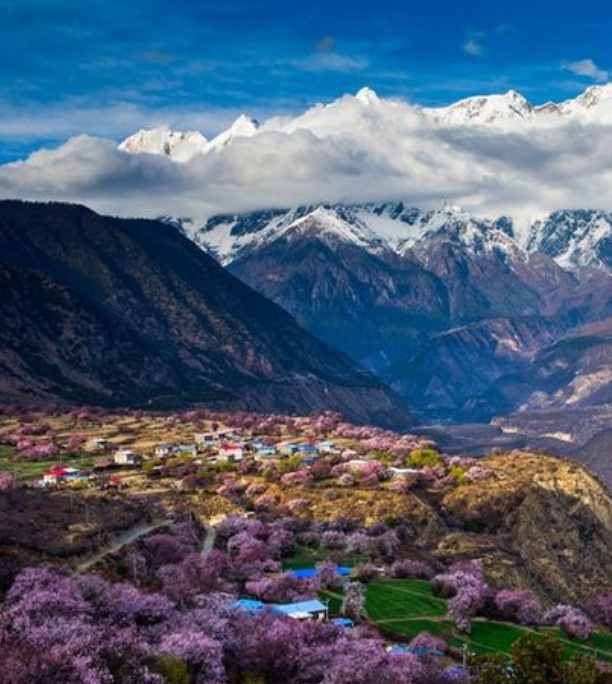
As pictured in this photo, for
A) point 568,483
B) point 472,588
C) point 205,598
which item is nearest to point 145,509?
point 472,588

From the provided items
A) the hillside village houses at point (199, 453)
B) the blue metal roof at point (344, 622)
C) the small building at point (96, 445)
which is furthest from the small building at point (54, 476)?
the blue metal roof at point (344, 622)

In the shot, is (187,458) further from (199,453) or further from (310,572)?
(310,572)

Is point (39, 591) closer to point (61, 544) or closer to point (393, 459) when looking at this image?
point (61, 544)

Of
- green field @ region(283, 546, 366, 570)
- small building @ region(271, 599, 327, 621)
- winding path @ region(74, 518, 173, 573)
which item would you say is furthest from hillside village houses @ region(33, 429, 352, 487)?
small building @ region(271, 599, 327, 621)

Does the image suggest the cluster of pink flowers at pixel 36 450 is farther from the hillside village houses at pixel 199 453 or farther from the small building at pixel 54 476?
the small building at pixel 54 476

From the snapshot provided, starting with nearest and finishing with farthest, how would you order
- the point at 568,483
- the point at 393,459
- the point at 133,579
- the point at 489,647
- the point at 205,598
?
1. the point at 205,598
2. the point at 133,579
3. the point at 489,647
4. the point at 568,483
5. the point at 393,459

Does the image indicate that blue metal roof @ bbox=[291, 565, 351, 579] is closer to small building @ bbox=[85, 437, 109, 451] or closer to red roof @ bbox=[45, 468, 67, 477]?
red roof @ bbox=[45, 468, 67, 477]
